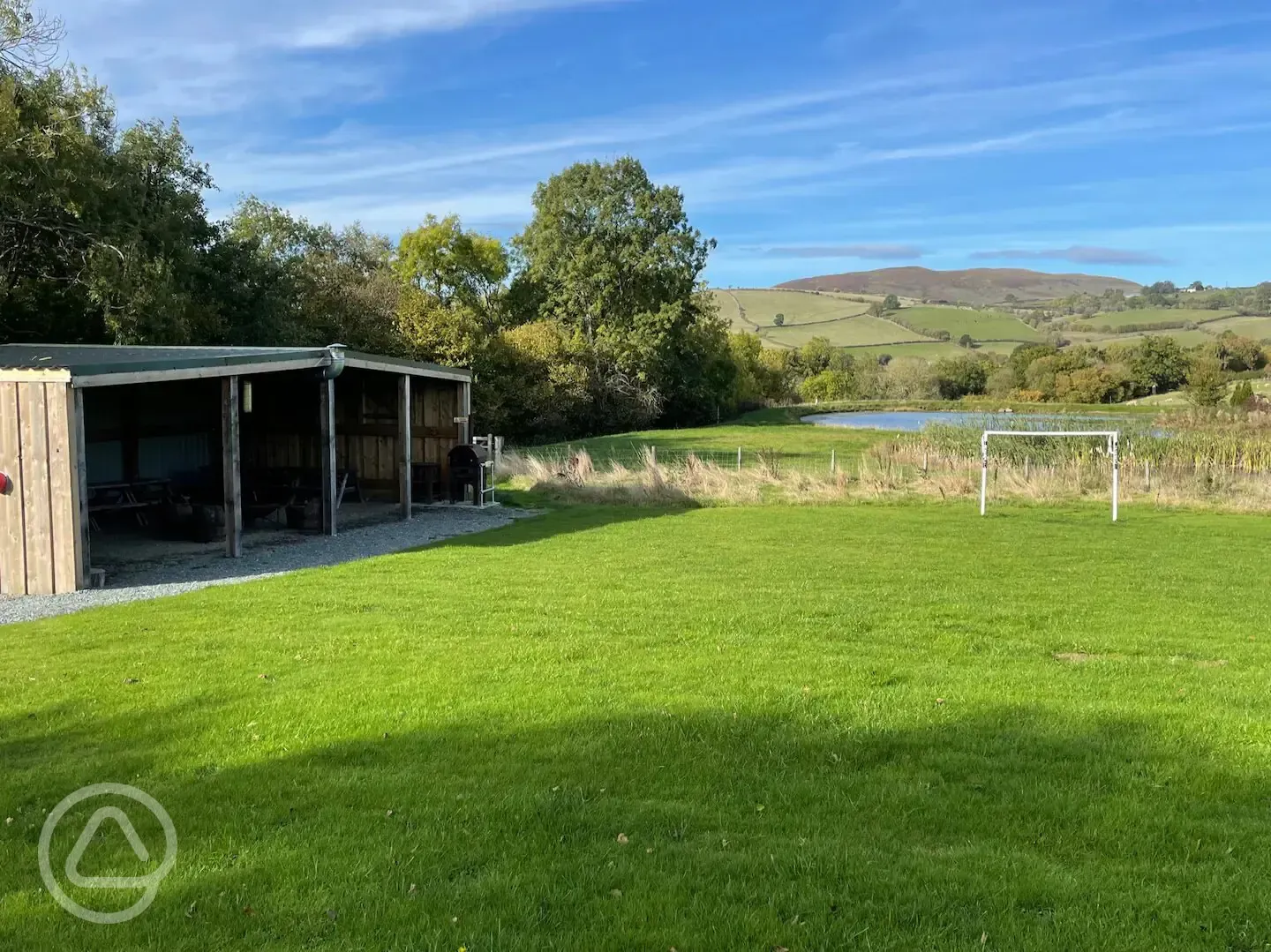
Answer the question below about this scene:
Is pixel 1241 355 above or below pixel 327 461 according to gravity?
above

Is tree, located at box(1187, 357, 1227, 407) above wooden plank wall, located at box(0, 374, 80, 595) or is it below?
above

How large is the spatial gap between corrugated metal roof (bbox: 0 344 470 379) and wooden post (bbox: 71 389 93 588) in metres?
0.43

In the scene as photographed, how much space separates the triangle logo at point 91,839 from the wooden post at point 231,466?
906 centimetres

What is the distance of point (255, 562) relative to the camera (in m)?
12.1

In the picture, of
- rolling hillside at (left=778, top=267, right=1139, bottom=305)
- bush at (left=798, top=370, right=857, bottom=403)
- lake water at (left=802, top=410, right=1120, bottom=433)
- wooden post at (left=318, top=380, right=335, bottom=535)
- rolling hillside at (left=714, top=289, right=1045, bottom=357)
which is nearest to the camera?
wooden post at (left=318, top=380, right=335, bottom=535)

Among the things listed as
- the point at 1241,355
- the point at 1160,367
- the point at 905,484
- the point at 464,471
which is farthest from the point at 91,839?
the point at 1241,355

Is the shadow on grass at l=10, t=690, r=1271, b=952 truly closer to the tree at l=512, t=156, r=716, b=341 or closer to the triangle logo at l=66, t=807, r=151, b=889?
the triangle logo at l=66, t=807, r=151, b=889

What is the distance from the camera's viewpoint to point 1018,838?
11.8 feet

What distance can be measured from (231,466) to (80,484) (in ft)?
7.27

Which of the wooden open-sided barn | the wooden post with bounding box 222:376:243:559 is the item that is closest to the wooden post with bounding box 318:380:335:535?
the wooden open-sided barn

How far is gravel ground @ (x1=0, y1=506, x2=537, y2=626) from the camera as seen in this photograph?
31.7 feet

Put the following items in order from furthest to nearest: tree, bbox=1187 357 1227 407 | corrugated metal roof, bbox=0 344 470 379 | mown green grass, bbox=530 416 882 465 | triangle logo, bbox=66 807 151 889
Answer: tree, bbox=1187 357 1227 407
mown green grass, bbox=530 416 882 465
corrugated metal roof, bbox=0 344 470 379
triangle logo, bbox=66 807 151 889

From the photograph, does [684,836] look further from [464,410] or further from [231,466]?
[464,410]

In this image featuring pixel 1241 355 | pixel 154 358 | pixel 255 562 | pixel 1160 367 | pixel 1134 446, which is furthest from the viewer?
pixel 1241 355
